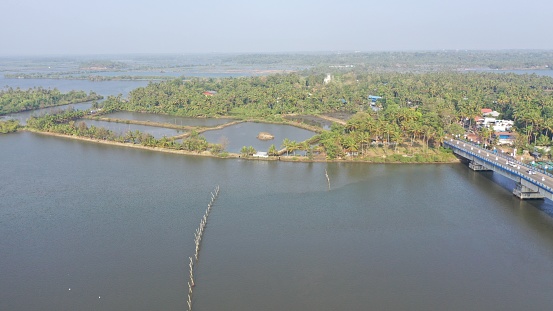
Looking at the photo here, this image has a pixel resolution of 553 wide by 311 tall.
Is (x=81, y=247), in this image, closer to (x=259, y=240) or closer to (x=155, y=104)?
(x=259, y=240)

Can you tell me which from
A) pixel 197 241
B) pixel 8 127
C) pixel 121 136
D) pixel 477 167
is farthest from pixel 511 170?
pixel 8 127

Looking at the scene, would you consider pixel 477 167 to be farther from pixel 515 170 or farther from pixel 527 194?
pixel 527 194

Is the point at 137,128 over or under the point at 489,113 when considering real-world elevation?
under

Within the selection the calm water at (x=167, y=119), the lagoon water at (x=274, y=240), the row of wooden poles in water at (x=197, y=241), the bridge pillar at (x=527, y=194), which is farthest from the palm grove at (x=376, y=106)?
the row of wooden poles in water at (x=197, y=241)

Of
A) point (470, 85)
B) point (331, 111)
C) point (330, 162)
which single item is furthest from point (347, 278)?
point (470, 85)

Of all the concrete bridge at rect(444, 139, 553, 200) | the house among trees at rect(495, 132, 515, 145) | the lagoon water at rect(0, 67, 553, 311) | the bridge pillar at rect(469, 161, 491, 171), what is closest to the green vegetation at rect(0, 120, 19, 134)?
the lagoon water at rect(0, 67, 553, 311)

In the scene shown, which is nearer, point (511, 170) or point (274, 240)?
point (274, 240)
